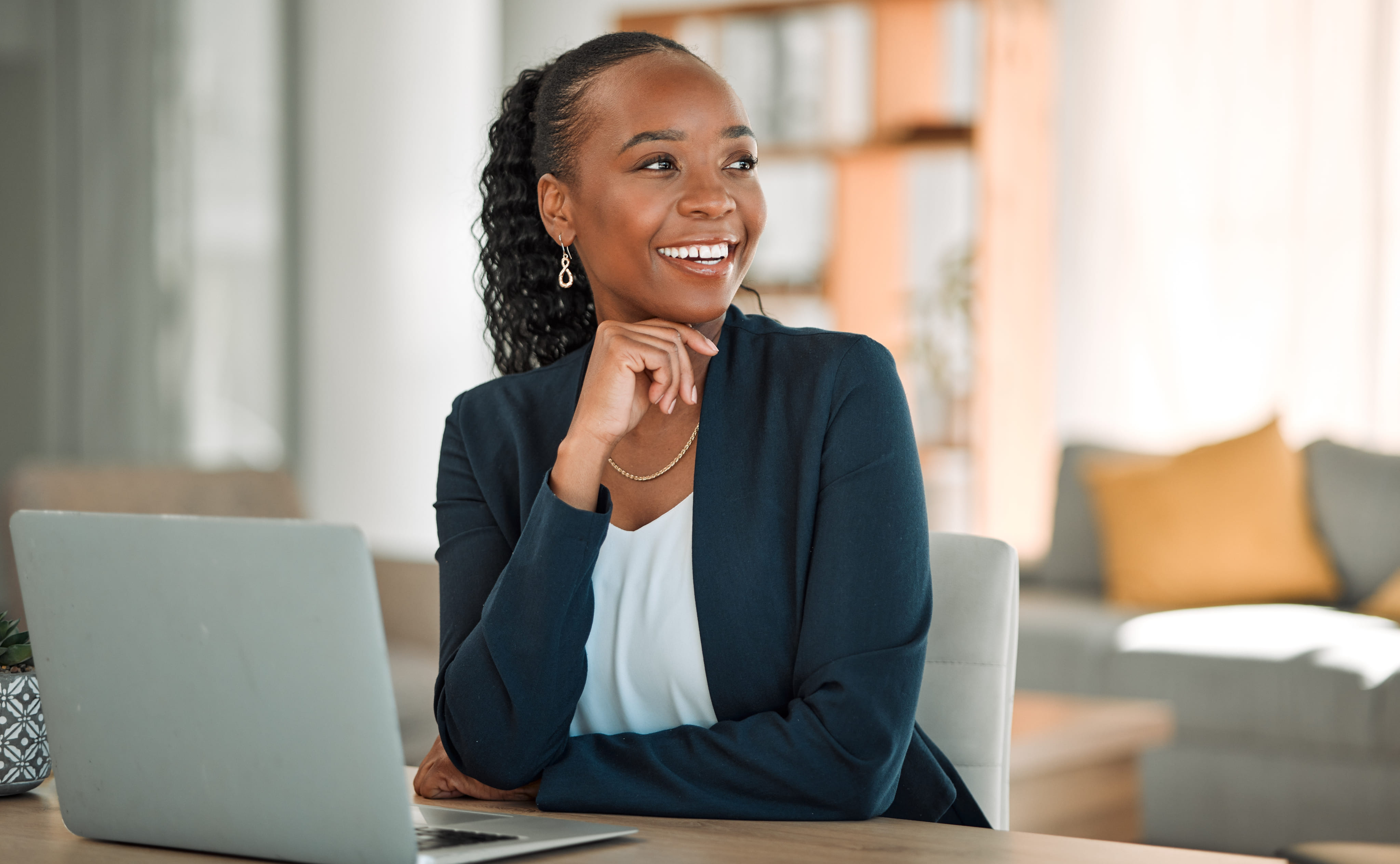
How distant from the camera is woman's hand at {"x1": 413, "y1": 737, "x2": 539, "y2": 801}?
118 centimetres

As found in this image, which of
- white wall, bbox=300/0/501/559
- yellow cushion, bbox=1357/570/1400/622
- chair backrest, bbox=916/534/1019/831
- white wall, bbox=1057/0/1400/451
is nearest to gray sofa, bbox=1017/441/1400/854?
yellow cushion, bbox=1357/570/1400/622

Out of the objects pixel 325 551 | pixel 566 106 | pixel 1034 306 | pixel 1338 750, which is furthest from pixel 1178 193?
pixel 325 551

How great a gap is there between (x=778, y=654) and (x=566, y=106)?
1.84 feet

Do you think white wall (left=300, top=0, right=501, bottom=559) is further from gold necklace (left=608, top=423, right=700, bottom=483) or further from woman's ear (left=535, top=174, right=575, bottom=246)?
gold necklace (left=608, top=423, right=700, bottom=483)

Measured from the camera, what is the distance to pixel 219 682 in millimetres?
848

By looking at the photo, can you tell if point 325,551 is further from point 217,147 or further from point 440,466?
point 217,147

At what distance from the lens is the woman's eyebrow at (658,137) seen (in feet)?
4.24

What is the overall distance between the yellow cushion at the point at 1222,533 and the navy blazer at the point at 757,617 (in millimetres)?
2752

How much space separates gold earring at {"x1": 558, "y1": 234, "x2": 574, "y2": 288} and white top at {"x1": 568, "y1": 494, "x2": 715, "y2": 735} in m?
0.33

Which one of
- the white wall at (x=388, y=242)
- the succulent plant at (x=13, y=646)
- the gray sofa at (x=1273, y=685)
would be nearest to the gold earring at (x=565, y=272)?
the succulent plant at (x=13, y=646)

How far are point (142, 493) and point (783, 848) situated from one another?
2.53m

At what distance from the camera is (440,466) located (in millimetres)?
1410

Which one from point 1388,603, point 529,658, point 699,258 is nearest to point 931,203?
point 1388,603

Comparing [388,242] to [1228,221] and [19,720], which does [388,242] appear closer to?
[1228,221]
